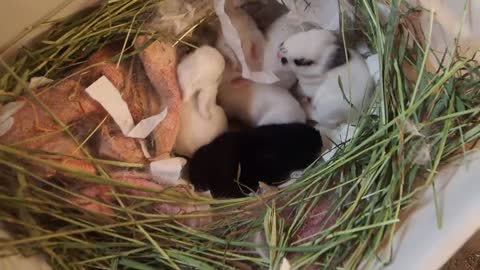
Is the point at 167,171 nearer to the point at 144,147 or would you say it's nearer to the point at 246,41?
the point at 144,147

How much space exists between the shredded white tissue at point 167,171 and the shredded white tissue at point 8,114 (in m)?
0.17

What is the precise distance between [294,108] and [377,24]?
0.52 feet

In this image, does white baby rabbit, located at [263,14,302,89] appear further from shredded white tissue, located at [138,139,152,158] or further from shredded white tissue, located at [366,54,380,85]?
shredded white tissue, located at [138,139,152,158]

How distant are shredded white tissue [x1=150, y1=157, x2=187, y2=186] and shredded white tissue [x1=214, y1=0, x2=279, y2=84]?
0.58ft

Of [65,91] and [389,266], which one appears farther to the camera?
[65,91]

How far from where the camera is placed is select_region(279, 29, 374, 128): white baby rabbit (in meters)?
0.91

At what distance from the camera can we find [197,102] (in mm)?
893

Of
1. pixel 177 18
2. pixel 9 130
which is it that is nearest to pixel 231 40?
pixel 177 18

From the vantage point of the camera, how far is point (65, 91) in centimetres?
82

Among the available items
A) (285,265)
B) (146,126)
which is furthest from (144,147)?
(285,265)

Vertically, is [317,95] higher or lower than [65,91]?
lower

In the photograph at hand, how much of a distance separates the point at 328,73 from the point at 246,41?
0.13 metres

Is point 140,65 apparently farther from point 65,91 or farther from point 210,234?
point 210,234

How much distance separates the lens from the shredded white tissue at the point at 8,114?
0.77 meters
